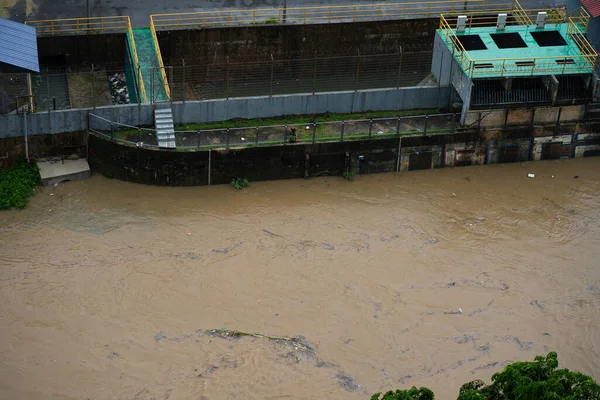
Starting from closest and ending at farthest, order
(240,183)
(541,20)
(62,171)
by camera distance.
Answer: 1. (62,171)
2. (240,183)
3. (541,20)

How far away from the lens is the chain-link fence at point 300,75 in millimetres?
37875

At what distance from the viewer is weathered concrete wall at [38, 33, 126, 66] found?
3741 cm

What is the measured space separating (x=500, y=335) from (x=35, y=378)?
12.9m

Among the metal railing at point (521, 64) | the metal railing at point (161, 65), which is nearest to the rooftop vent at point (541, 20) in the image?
the metal railing at point (521, 64)

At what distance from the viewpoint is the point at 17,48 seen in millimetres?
32906

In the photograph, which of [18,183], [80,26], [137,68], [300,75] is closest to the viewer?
[18,183]

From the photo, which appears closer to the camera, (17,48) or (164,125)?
(17,48)

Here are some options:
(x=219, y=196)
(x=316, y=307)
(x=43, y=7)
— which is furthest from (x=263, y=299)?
(x=43, y=7)

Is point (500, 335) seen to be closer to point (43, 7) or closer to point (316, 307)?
point (316, 307)

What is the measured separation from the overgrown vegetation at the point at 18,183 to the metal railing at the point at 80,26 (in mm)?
6674

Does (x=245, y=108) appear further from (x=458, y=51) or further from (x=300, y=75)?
(x=458, y=51)

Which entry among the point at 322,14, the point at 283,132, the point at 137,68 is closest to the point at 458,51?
the point at 283,132

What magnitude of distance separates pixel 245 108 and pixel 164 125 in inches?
126

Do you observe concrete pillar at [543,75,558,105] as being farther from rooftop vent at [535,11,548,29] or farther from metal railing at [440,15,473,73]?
metal railing at [440,15,473,73]
